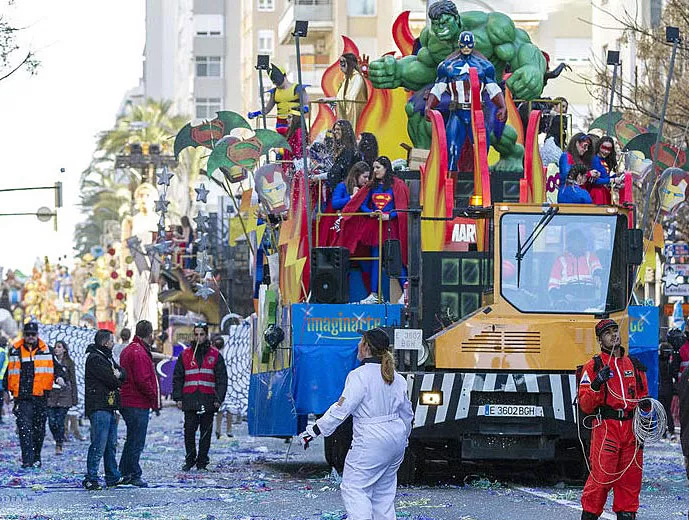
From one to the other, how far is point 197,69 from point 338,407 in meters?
107

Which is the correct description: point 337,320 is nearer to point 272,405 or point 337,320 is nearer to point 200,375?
point 272,405

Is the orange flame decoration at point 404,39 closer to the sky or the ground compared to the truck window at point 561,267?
closer to the sky

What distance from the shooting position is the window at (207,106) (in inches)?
4656

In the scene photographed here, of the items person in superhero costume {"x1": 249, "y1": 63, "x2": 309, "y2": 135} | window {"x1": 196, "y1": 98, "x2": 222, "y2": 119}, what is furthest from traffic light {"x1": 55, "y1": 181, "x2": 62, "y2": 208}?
window {"x1": 196, "y1": 98, "x2": 222, "y2": 119}

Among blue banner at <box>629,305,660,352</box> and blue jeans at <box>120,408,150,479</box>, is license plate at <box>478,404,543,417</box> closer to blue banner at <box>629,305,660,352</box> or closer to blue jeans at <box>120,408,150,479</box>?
blue banner at <box>629,305,660,352</box>

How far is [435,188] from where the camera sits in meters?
19.9

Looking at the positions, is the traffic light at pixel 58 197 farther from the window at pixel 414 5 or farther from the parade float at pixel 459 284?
the window at pixel 414 5

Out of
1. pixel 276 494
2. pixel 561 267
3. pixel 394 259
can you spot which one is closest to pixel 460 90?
pixel 561 267

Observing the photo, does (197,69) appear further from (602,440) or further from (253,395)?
(602,440)

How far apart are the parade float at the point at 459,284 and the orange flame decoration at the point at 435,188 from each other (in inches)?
0.6

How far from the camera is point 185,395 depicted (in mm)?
22172

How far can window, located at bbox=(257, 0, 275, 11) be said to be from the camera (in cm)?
10125

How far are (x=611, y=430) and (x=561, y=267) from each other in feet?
16.4

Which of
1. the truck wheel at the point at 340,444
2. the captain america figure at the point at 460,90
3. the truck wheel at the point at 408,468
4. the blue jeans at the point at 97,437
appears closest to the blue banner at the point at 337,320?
the truck wheel at the point at 340,444
